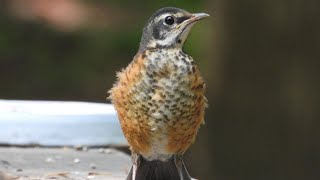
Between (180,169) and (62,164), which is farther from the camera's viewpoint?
(62,164)

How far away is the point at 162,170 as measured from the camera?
21.6 ft

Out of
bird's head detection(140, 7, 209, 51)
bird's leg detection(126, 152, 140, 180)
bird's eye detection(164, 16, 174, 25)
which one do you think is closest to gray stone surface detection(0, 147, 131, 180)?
bird's leg detection(126, 152, 140, 180)

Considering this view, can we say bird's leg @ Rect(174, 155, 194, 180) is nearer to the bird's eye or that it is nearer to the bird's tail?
the bird's tail

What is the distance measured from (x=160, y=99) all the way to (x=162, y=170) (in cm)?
39

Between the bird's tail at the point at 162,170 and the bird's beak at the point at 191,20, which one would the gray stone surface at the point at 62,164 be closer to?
the bird's tail at the point at 162,170

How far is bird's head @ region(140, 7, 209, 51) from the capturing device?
21.3 feet

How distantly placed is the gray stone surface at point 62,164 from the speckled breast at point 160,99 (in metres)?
0.36

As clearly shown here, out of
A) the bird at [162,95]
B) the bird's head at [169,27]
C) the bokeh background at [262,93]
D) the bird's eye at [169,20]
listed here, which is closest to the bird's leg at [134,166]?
the bird at [162,95]

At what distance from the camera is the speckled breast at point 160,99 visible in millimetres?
6422

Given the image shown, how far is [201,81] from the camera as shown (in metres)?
6.50

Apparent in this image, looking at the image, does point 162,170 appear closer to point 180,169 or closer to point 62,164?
point 180,169

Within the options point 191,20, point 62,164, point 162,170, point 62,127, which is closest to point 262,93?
point 62,127

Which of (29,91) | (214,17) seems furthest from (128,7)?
(214,17)

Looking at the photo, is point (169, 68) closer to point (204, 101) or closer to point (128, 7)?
point (204, 101)
